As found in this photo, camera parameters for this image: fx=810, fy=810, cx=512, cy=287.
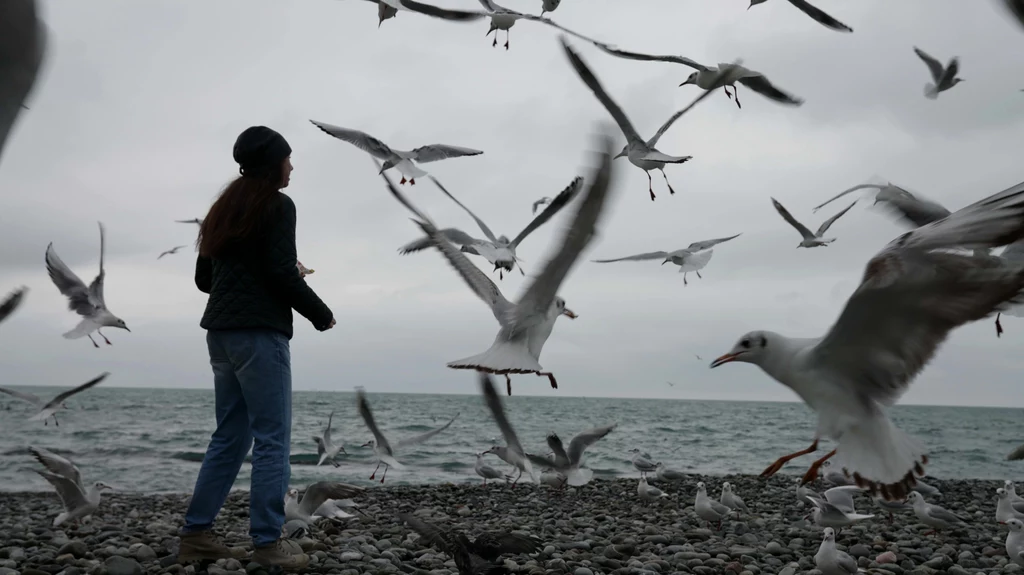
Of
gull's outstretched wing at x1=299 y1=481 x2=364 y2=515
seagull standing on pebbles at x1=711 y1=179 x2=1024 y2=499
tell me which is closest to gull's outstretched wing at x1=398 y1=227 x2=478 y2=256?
gull's outstretched wing at x1=299 y1=481 x2=364 y2=515

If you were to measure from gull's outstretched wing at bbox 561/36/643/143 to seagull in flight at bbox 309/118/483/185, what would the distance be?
167 cm

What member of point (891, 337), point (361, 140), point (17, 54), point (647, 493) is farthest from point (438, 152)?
point (17, 54)

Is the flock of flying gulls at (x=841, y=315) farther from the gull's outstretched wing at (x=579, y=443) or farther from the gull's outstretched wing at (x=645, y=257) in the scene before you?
the gull's outstretched wing at (x=579, y=443)

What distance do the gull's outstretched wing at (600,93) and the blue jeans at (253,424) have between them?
2.90m

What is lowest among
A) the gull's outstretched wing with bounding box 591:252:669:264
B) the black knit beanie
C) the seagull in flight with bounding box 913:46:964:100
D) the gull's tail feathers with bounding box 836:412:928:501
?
the gull's tail feathers with bounding box 836:412:928:501

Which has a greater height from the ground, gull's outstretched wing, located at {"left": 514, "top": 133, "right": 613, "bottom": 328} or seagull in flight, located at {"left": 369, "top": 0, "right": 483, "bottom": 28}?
seagull in flight, located at {"left": 369, "top": 0, "right": 483, "bottom": 28}

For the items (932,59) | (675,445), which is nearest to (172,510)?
(932,59)

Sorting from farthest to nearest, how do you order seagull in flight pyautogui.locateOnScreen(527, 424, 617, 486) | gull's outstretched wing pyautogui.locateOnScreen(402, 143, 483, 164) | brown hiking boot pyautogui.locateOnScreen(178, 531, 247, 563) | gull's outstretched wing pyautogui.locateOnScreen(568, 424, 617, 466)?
gull's outstretched wing pyautogui.locateOnScreen(568, 424, 617, 466) < seagull in flight pyautogui.locateOnScreen(527, 424, 617, 486) < gull's outstretched wing pyautogui.locateOnScreen(402, 143, 483, 164) < brown hiking boot pyautogui.locateOnScreen(178, 531, 247, 563)

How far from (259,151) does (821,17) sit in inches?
162

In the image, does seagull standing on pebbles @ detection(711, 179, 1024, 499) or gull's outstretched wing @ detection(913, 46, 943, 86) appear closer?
seagull standing on pebbles @ detection(711, 179, 1024, 499)

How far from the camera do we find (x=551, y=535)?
5.89 meters

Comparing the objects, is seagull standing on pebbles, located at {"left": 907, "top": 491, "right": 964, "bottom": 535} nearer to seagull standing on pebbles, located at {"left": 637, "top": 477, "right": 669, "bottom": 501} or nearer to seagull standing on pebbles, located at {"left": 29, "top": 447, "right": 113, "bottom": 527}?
seagull standing on pebbles, located at {"left": 637, "top": 477, "right": 669, "bottom": 501}

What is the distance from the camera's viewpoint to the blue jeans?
341 cm

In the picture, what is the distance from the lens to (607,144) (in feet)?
10.3
